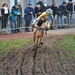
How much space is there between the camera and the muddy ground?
31.5 ft

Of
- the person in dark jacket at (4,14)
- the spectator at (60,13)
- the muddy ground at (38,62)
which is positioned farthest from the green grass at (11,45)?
the spectator at (60,13)

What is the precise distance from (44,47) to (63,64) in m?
4.19

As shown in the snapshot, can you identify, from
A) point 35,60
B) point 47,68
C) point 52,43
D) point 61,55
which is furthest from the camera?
point 52,43

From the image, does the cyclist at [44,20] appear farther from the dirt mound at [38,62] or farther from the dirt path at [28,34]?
the dirt path at [28,34]

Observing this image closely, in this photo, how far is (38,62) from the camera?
11039mm

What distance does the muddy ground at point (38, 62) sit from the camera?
9594 mm

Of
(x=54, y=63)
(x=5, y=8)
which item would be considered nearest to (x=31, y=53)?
(x=54, y=63)

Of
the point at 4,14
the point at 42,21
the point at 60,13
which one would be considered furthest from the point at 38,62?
the point at 60,13

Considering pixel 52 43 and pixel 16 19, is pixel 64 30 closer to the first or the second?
pixel 16 19

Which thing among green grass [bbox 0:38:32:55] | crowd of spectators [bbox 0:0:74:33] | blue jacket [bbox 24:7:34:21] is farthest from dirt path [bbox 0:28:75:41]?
green grass [bbox 0:38:32:55]

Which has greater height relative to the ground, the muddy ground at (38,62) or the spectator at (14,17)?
the spectator at (14,17)

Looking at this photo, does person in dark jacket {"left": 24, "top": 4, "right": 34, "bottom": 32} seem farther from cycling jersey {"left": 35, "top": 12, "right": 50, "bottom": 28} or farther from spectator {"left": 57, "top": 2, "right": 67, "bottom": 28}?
cycling jersey {"left": 35, "top": 12, "right": 50, "bottom": 28}

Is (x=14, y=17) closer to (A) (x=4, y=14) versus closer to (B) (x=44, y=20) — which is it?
(A) (x=4, y=14)

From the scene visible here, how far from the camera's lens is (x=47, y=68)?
10.0 m
